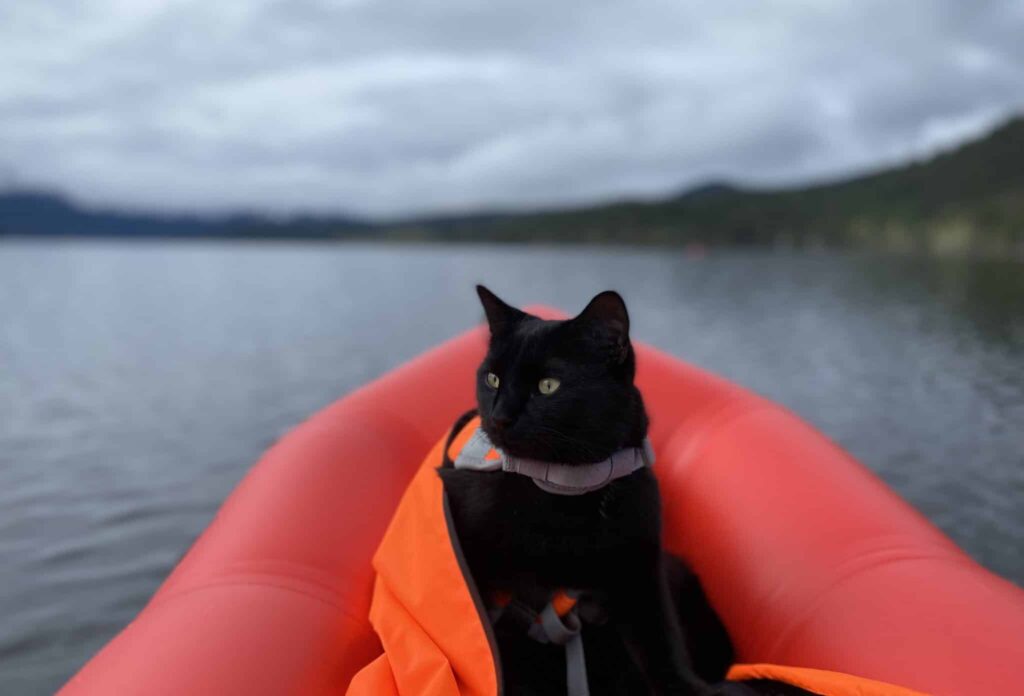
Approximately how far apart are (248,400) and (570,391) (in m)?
8.59

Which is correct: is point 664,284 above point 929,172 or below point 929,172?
below

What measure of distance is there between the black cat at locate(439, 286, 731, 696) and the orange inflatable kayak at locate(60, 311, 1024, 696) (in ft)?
0.91

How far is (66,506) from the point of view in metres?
5.76

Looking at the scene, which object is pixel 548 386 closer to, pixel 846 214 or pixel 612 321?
pixel 612 321

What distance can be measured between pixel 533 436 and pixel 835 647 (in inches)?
43.6

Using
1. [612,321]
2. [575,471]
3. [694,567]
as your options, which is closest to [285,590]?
[575,471]

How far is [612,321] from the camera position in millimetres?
1646

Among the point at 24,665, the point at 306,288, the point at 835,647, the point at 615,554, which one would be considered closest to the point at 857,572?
the point at 835,647

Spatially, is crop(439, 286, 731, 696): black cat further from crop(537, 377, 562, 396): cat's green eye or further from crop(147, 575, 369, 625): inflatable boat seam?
crop(147, 575, 369, 625): inflatable boat seam

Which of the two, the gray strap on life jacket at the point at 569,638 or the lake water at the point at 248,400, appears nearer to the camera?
the gray strap on life jacket at the point at 569,638

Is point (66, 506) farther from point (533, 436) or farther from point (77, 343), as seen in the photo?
point (77, 343)

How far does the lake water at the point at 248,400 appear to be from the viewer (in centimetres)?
485

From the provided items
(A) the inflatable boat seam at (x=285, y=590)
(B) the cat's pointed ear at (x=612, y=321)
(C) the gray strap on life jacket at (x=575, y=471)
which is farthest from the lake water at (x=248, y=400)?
(B) the cat's pointed ear at (x=612, y=321)

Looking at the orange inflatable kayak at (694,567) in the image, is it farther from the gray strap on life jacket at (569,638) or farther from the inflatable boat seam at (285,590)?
the gray strap on life jacket at (569,638)
